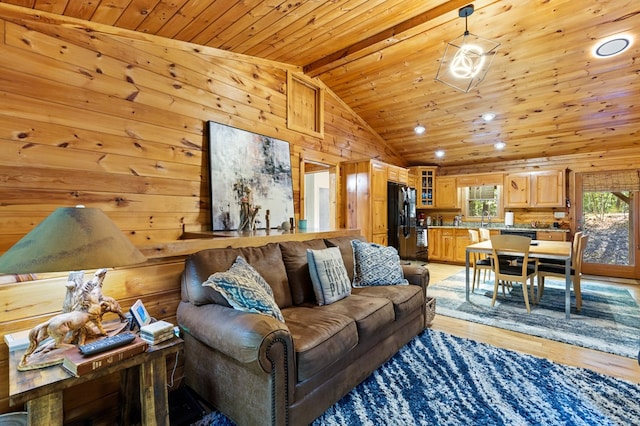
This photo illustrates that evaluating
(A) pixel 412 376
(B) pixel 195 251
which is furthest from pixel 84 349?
(A) pixel 412 376

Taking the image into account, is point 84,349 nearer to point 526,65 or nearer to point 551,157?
point 526,65

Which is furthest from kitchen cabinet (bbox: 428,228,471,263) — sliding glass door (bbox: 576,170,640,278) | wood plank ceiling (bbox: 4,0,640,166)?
sliding glass door (bbox: 576,170,640,278)

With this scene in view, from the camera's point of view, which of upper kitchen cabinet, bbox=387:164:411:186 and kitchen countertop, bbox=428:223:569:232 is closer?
upper kitchen cabinet, bbox=387:164:411:186

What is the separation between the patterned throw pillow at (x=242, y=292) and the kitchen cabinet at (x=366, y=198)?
3.18 meters

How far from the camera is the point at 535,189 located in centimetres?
589

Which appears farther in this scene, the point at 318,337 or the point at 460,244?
the point at 460,244

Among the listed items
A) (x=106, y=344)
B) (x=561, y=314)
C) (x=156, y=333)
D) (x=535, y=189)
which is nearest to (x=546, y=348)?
(x=561, y=314)

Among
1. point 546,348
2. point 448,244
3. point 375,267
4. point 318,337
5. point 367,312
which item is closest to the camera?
point 318,337

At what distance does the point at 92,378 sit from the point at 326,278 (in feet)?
5.04

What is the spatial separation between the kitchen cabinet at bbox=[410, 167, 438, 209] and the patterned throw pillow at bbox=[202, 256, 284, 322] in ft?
19.4

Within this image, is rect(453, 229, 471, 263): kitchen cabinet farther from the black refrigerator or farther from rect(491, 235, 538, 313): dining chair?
rect(491, 235, 538, 313): dining chair

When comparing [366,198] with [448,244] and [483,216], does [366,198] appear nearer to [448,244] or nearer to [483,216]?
[448,244]

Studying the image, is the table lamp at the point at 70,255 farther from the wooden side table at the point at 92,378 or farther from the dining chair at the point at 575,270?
the dining chair at the point at 575,270

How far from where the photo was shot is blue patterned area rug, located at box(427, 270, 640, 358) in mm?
2822
